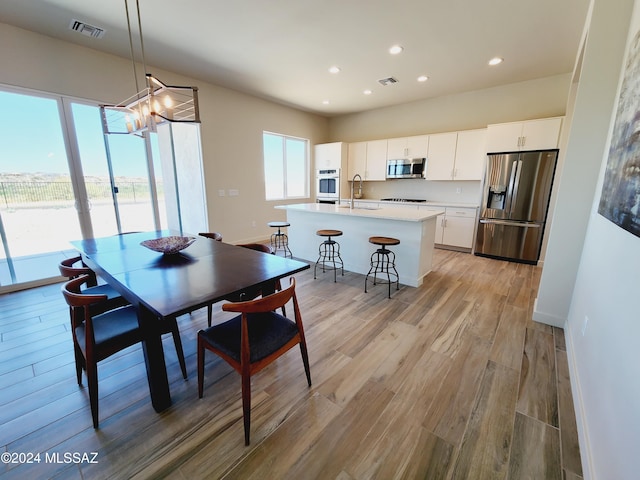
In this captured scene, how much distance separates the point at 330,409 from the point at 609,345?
150cm

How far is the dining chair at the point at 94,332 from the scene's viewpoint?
4.72ft

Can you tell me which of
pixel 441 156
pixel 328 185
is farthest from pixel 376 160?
pixel 441 156

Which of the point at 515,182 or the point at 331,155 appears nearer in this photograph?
the point at 515,182

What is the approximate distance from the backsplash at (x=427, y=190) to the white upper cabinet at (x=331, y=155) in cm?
89

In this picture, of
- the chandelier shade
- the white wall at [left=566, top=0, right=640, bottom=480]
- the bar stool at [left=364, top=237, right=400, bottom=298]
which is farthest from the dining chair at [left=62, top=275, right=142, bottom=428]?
the bar stool at [left=364, top=237, right=400, bottom=298]

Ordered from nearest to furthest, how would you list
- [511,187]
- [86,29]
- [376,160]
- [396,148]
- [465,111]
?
[86,29], [511,187], [465,111], [396,148], [376,160]

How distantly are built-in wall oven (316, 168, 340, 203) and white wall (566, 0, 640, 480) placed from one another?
489cm

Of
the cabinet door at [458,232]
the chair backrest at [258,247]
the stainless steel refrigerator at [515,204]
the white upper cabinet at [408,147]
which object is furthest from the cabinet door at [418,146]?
the chair backrest at [258,247]

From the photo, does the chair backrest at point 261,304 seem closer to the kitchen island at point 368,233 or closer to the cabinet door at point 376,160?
the kitchen island at point 368,233

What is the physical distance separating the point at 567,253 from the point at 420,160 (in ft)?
11.8

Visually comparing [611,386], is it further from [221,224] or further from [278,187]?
[278,187]

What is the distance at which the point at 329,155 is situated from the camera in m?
6.80

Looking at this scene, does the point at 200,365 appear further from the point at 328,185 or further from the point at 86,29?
the point at 328,185

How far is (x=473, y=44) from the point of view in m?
3.35
